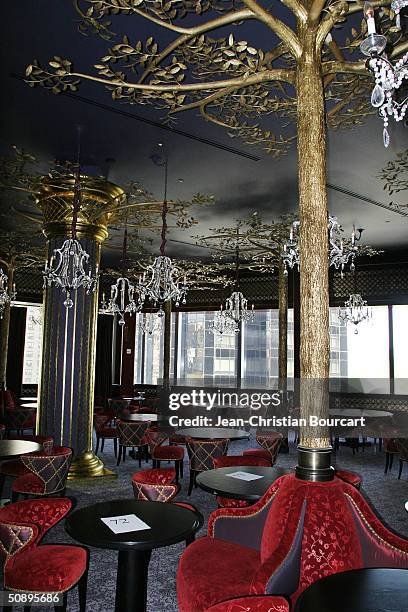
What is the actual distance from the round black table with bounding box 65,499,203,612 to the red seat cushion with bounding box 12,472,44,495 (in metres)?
1.81

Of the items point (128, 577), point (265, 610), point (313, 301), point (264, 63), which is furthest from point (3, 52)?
point (265, 610)

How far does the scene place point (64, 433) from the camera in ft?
22.5

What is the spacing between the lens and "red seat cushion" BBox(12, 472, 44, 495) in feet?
15.5

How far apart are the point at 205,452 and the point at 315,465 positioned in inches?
140

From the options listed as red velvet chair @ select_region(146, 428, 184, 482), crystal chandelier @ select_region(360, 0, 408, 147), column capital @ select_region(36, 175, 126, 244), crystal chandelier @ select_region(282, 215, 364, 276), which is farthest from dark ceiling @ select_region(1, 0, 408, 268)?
red velvet chair @ select_region(146, 428, 184, 482)

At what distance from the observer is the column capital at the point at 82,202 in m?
6.84

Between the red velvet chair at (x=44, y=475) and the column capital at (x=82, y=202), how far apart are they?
337 centimetres

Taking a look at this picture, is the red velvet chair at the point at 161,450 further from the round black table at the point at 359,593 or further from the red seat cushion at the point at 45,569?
the round black table at the point at 359,593

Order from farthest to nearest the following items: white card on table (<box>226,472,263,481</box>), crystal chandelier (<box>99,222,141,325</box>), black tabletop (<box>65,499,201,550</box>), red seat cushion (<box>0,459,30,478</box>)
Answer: crystal chandelier (<box>99,222,141,325</box>) < red seat cushion (<box>0,459,30,478</box>) < white card on table (<box>226,472,263,481</box>) < black tabletop (<box>65,499,201,550</box>)

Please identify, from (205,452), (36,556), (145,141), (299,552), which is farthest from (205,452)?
(299,552)

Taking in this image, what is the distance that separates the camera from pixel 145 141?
18.9 ft

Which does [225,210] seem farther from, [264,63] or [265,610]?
[265,610]

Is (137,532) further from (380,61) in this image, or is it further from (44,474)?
(380,61)

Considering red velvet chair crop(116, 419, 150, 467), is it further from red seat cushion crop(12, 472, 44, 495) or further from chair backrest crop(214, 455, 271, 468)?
chair backrest crop(214, 455, 271, 468)
